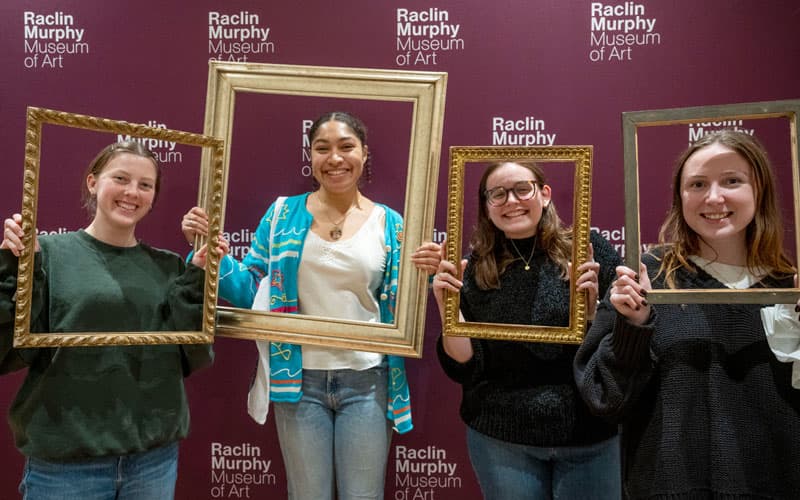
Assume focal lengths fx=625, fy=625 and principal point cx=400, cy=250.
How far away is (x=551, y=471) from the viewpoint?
2062 millimetres

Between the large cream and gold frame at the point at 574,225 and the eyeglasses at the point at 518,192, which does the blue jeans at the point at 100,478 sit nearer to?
the large cream and gold frame at the point at 574,225

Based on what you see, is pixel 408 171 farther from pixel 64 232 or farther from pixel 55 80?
pixel 55 80

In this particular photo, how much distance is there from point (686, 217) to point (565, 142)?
1.03m

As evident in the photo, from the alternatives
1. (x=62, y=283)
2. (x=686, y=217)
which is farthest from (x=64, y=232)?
(x=686, y=217)

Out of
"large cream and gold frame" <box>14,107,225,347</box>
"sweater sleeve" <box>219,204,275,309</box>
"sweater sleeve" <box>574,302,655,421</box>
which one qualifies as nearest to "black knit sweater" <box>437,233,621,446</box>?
"sweater sleeve" <box>574,302,655,421</box>

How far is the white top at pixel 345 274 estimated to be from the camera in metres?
2.27

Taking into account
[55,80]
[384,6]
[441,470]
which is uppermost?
[384,6]

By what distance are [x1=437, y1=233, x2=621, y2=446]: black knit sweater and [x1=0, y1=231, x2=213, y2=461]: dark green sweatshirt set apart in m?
0.98

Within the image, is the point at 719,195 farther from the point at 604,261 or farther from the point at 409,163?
the point at 409,163

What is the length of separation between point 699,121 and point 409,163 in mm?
972

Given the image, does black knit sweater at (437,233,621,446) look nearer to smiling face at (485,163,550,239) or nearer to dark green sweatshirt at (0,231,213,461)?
smiling face at (485,163,550,239)

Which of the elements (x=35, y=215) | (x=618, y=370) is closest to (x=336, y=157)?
(x=35, y=215)

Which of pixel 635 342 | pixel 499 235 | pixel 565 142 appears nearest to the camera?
pixel 635 342

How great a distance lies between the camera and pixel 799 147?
180 centimetres
